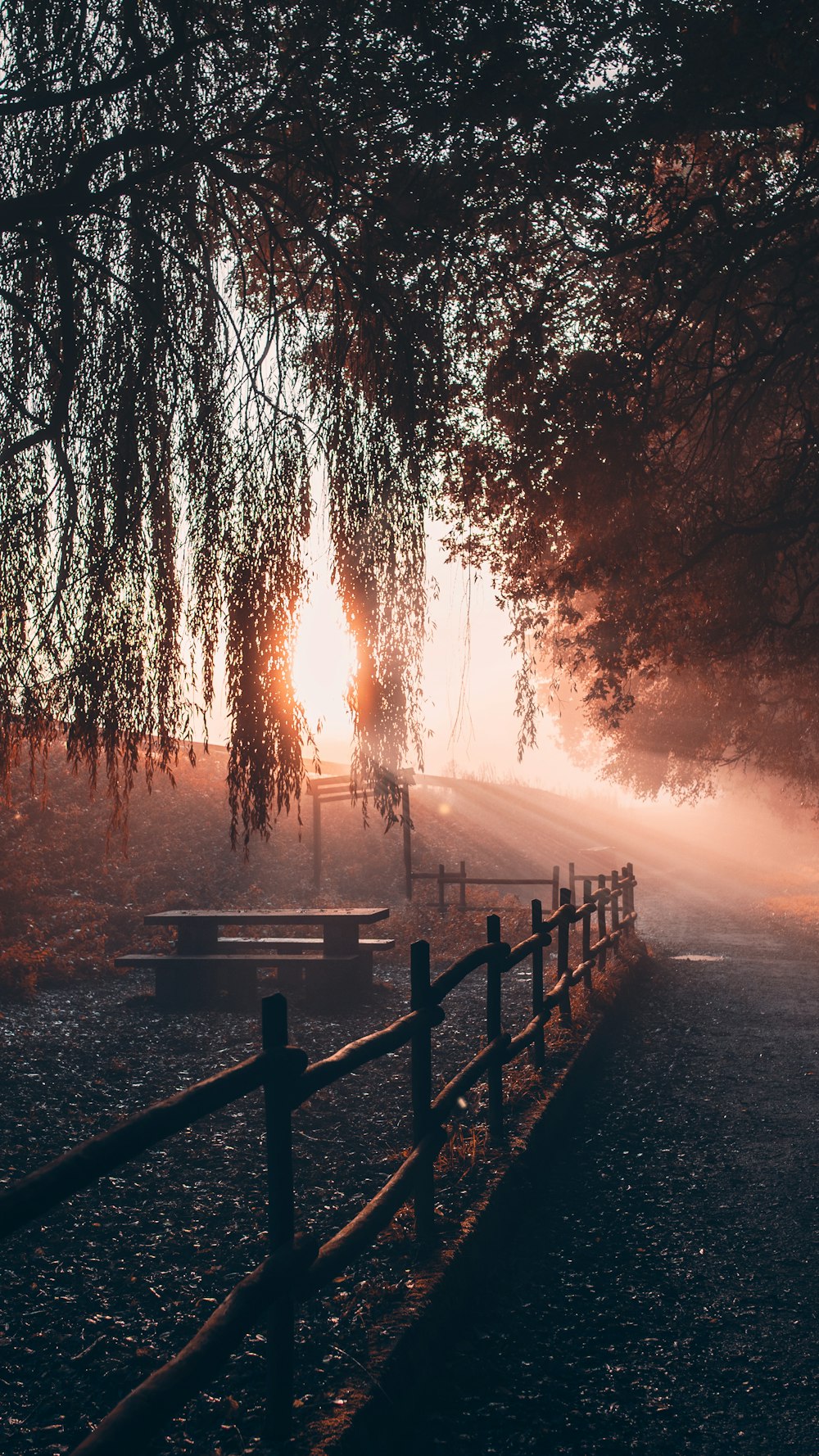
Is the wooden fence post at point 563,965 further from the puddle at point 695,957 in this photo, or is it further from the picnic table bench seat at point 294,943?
the puddle at point 695,957

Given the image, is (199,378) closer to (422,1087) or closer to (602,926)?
(422,1087)

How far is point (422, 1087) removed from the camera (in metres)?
5.17

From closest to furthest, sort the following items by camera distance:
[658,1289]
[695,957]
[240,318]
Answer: [658,1289] < [240,318] < [695,957]

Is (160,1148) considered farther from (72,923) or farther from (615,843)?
(615,843)

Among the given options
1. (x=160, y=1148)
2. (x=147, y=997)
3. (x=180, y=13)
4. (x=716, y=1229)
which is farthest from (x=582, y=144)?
(x=147, y=997)

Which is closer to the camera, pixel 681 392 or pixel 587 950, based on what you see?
pixel 681 392

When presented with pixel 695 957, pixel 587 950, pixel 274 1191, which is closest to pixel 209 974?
pixel 587 950

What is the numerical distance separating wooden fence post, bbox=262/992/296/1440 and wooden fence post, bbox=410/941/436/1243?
1.44 metres

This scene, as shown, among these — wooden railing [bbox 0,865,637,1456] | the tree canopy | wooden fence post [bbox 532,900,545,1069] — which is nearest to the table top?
wooden fence post [bbox 532,900,545,1069]

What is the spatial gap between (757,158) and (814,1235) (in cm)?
875

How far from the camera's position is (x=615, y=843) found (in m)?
52.9

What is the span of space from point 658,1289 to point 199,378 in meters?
4.92

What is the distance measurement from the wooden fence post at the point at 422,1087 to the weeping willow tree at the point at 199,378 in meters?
0.97

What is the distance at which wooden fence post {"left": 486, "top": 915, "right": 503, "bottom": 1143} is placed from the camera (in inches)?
254
